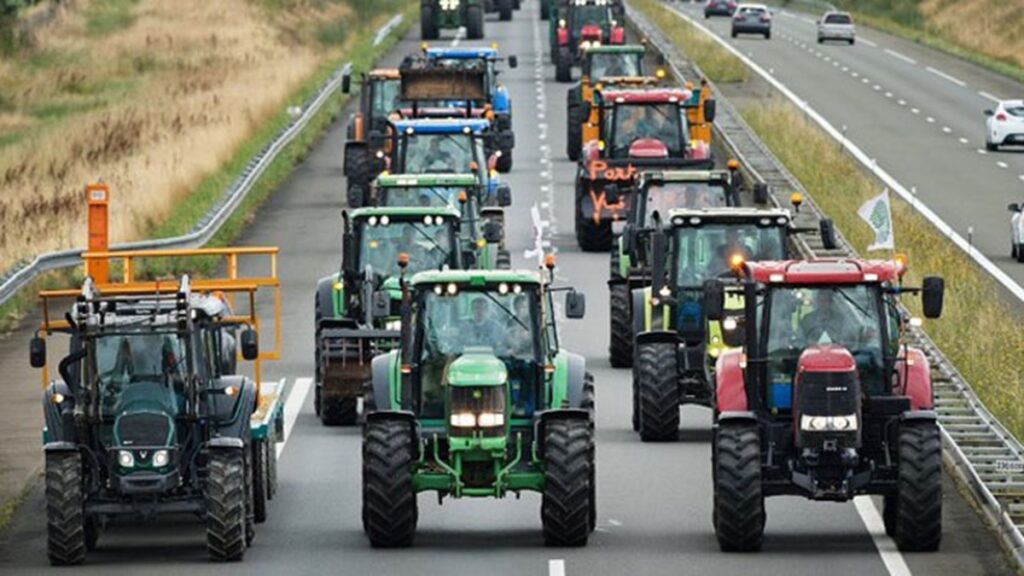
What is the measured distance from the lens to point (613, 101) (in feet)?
159

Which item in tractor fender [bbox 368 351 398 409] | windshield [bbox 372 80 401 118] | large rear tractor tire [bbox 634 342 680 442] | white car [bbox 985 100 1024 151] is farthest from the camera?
white car [bbox 985 100 1024 151]

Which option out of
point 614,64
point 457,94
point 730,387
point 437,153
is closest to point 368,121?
point 457,94

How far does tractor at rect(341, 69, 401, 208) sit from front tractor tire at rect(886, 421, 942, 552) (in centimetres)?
3109

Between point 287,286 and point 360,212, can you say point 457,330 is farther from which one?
point 287,286

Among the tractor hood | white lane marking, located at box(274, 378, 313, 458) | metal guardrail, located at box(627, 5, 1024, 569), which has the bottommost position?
white lane marking, located at box(274, 378, 313, 458)

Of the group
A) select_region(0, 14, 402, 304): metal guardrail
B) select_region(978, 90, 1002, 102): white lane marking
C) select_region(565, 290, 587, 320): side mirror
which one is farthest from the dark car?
select_region(565, 290, 587, 320): side mirror

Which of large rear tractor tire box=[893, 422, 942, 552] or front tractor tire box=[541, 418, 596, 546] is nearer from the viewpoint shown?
large rear tractor tire box=[893, 422, 942, 552]

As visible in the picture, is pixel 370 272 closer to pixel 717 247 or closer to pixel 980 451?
pixel 717 247

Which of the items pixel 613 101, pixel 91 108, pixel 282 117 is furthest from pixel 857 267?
pixel 91 108

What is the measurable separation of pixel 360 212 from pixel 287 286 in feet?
36.8

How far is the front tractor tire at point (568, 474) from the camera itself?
935 inches

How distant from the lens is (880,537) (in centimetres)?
2480

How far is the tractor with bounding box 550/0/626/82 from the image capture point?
267ft

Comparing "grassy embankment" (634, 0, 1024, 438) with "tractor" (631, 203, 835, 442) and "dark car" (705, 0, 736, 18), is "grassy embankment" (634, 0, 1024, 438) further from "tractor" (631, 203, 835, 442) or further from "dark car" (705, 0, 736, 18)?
"dark car" (705, 0, 736, 18)
